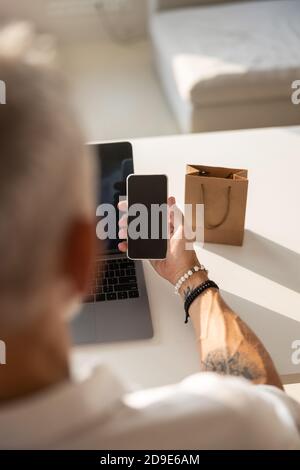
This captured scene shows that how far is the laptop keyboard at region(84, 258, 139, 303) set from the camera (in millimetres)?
1127

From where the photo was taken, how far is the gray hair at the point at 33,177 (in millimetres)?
476

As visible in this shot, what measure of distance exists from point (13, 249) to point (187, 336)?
2.09ft

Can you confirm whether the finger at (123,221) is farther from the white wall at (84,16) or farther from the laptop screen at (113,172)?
the white wall at (84,16)

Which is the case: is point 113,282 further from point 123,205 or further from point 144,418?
point 144,418

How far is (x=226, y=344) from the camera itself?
1.01 meters

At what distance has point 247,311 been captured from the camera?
1110 mm

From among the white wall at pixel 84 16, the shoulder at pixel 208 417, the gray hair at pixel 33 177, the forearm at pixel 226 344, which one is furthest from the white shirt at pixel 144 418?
the white wall at pixel 84 16

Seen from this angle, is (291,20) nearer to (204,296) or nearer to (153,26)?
(153,26)

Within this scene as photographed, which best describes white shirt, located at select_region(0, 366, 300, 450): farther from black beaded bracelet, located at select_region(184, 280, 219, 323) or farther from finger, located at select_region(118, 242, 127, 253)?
finger, located at select_region(118, 242, 127, 253)

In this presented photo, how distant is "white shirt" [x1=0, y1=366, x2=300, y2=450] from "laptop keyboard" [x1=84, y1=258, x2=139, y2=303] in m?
0.46

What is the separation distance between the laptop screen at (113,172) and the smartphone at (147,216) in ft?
0.27

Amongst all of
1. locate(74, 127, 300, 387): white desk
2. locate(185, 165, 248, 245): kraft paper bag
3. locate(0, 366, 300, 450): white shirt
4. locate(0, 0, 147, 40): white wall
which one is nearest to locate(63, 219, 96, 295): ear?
locate(0, 366, 300, 450): white shirt

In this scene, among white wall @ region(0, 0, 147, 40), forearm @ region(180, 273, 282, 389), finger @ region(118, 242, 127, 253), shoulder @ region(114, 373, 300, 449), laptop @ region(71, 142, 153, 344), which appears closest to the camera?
shoulder @ region(114, 373, 300, 449)
